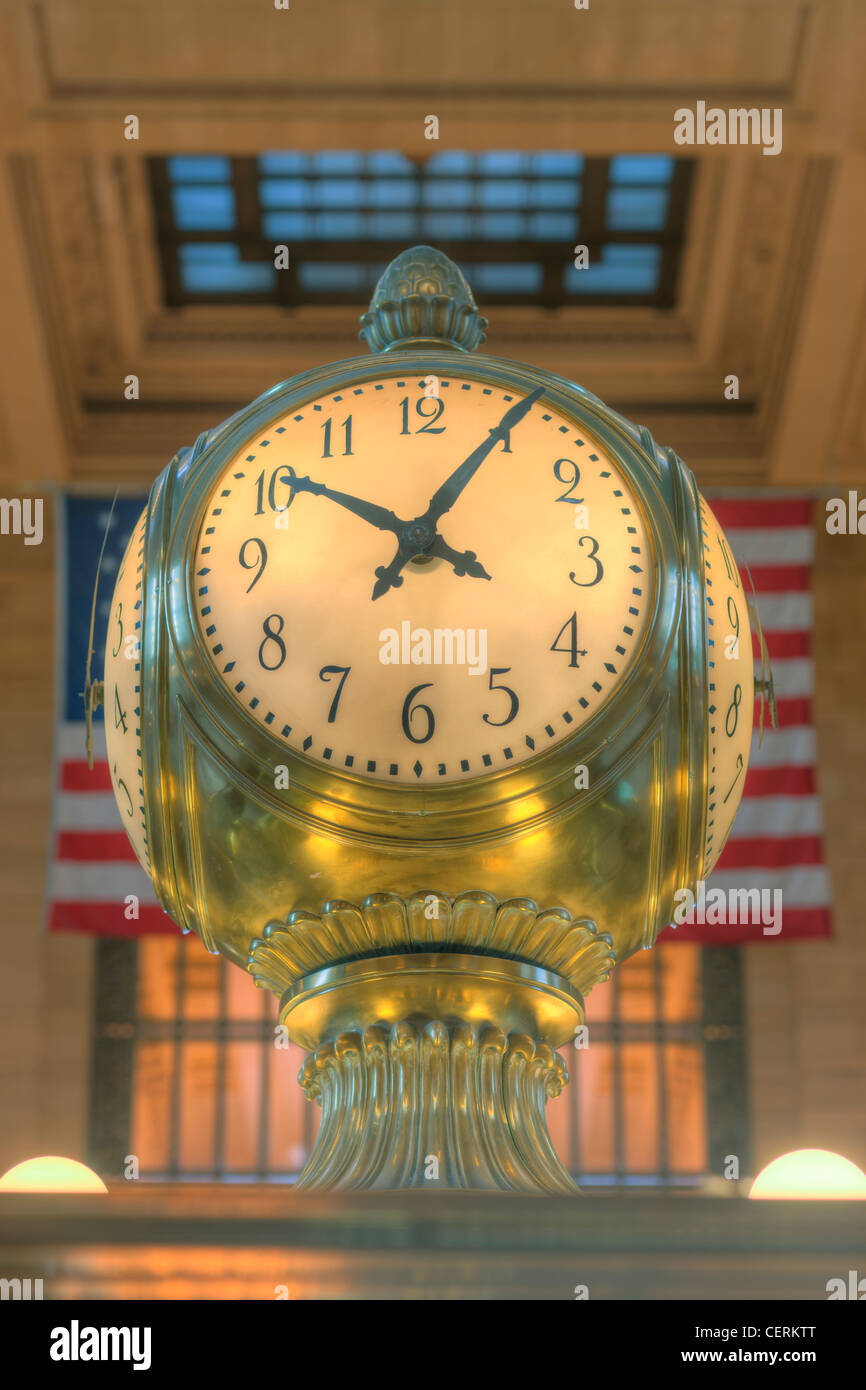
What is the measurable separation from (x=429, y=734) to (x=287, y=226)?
A: 8.66m

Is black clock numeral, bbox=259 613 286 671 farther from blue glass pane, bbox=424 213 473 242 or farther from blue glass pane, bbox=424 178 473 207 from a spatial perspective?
blue glass pane, bbox=424 213 473 242

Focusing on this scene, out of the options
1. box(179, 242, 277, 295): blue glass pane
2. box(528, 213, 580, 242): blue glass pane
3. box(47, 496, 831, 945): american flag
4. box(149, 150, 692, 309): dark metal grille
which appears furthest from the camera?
box(179, 242, 277, 295): blue glass pane

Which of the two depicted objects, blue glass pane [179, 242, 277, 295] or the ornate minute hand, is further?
blue glass pane [179, 242, 277, 295]

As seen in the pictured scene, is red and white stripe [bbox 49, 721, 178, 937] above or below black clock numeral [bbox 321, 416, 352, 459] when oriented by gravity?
above

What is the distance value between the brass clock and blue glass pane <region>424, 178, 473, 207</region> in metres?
8.36

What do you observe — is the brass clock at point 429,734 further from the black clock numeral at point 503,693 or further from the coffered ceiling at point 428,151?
the coffered ceiling at point 428,151

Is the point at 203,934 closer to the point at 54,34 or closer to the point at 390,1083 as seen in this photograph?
the point at 390,1083

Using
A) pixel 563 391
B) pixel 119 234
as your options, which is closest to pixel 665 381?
pixel 119 234

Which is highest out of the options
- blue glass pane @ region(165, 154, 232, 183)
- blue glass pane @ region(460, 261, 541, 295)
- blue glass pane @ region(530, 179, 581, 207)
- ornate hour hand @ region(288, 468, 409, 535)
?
blue glass pane @ region(165, 154, 232, 183)

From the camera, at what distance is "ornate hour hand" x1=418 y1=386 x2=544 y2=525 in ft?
2.29

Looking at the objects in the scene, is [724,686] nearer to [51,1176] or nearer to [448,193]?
[51,1176]

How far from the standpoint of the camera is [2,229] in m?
7.61

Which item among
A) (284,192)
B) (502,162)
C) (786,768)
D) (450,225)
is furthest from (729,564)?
(450,225)

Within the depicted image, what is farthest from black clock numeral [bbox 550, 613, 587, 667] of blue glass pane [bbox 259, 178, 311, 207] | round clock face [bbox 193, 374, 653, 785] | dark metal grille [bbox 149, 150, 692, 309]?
blue glass pane [bbox 259, 178, 311, 207]
